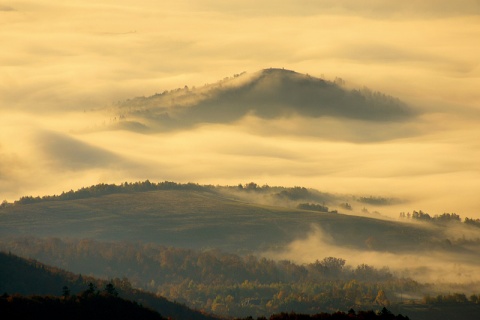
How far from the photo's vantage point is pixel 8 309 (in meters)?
192

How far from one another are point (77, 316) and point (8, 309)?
10262 millimetres

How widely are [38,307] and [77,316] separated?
14.3 ft

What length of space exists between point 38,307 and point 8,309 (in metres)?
6.91

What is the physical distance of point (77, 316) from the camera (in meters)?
200

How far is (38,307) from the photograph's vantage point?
198 m
